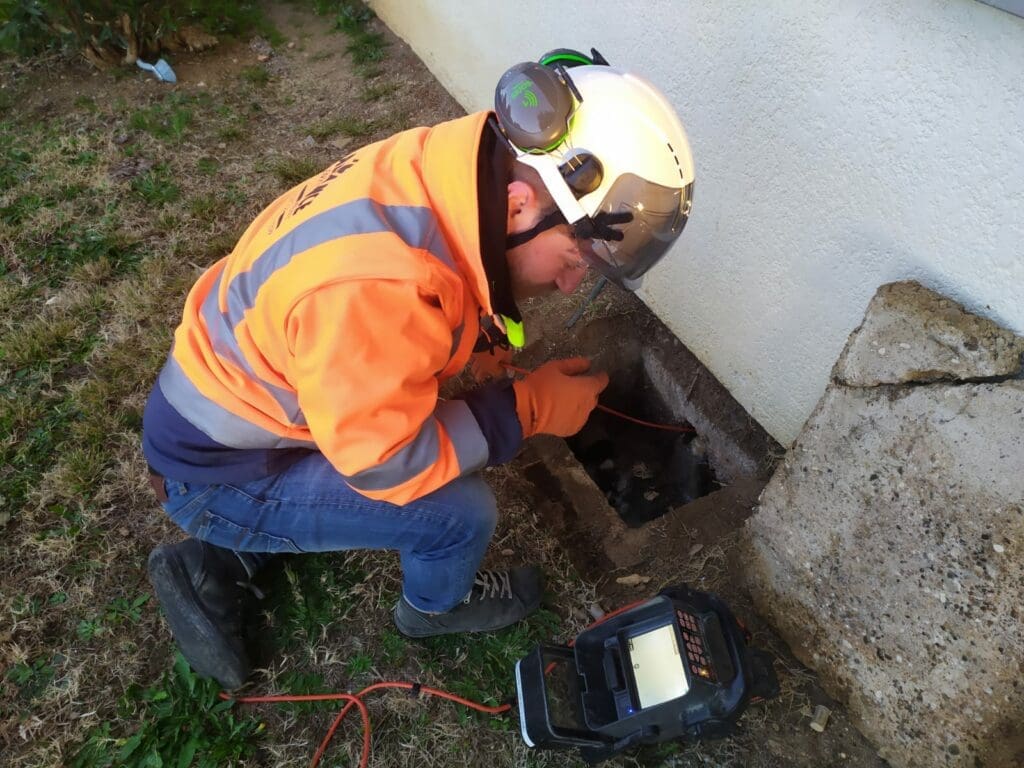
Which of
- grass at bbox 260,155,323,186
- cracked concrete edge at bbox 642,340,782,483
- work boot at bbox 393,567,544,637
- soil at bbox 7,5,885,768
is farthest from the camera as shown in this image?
grass at bbox 260,155,323,186

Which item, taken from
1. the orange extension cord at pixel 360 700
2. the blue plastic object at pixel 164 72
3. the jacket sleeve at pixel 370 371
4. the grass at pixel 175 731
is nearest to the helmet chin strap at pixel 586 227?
the jacket sleeve at pixel 370 371

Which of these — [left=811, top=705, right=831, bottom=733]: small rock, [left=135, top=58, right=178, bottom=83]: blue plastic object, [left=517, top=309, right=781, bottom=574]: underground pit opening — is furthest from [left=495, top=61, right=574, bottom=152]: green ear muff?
[left=135, top=58, right=178, bottom=83]: blue plastic object

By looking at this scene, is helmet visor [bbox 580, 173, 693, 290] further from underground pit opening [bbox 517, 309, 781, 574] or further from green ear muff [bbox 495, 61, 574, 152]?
underground pit opening [bbox 517, 309, 781, 574]

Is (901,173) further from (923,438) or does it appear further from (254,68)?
(254,68)

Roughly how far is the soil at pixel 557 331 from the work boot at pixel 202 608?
0.49 metres

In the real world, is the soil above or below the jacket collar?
below

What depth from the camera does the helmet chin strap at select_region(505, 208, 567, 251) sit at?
152 cm

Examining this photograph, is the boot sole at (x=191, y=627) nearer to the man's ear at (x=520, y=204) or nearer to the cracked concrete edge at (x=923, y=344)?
the man's ear at (x=520, y=204)

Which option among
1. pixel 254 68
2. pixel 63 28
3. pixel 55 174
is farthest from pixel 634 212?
→ pixel 63 28

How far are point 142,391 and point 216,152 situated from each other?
1855 mm

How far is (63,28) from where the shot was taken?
467 cm

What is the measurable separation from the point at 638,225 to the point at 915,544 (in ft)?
3.32

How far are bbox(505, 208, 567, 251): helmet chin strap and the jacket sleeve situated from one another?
234mm

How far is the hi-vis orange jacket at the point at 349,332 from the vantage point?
1.37 metres
